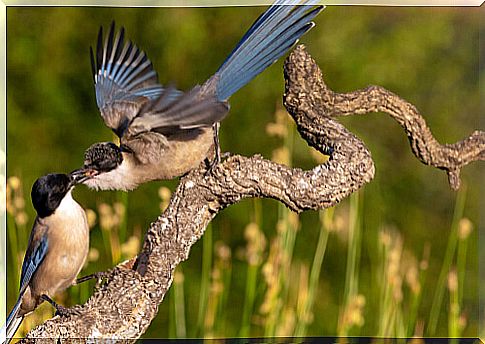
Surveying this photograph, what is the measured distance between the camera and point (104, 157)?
77.5 inches

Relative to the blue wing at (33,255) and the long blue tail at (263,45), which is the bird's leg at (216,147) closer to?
the long blue tail at (263,45)

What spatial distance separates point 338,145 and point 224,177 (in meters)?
0.26

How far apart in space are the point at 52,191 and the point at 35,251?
0.15 meters

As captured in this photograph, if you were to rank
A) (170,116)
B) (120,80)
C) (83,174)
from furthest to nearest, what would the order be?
(120,80)
(83,174)
(170,116)

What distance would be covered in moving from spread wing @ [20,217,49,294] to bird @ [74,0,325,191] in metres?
0.14

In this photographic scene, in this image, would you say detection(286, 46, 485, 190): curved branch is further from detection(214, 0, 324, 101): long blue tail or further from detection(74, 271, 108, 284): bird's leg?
detection(74, 271, 108, 284): bird's leg

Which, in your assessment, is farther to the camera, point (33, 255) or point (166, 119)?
point (33, 255)

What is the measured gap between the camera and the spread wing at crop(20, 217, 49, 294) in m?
2.00

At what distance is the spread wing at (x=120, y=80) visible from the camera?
203 cm

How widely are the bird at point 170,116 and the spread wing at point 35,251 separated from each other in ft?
0.46

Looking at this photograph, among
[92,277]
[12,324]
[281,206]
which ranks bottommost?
[12,324]

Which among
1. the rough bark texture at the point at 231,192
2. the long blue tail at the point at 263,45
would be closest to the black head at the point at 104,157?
the rough bark texture at the point at 231,192

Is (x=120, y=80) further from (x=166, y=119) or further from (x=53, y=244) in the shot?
(x=53, y=244)

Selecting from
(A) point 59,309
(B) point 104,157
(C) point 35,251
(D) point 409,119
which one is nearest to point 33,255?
(C) point 35,251
